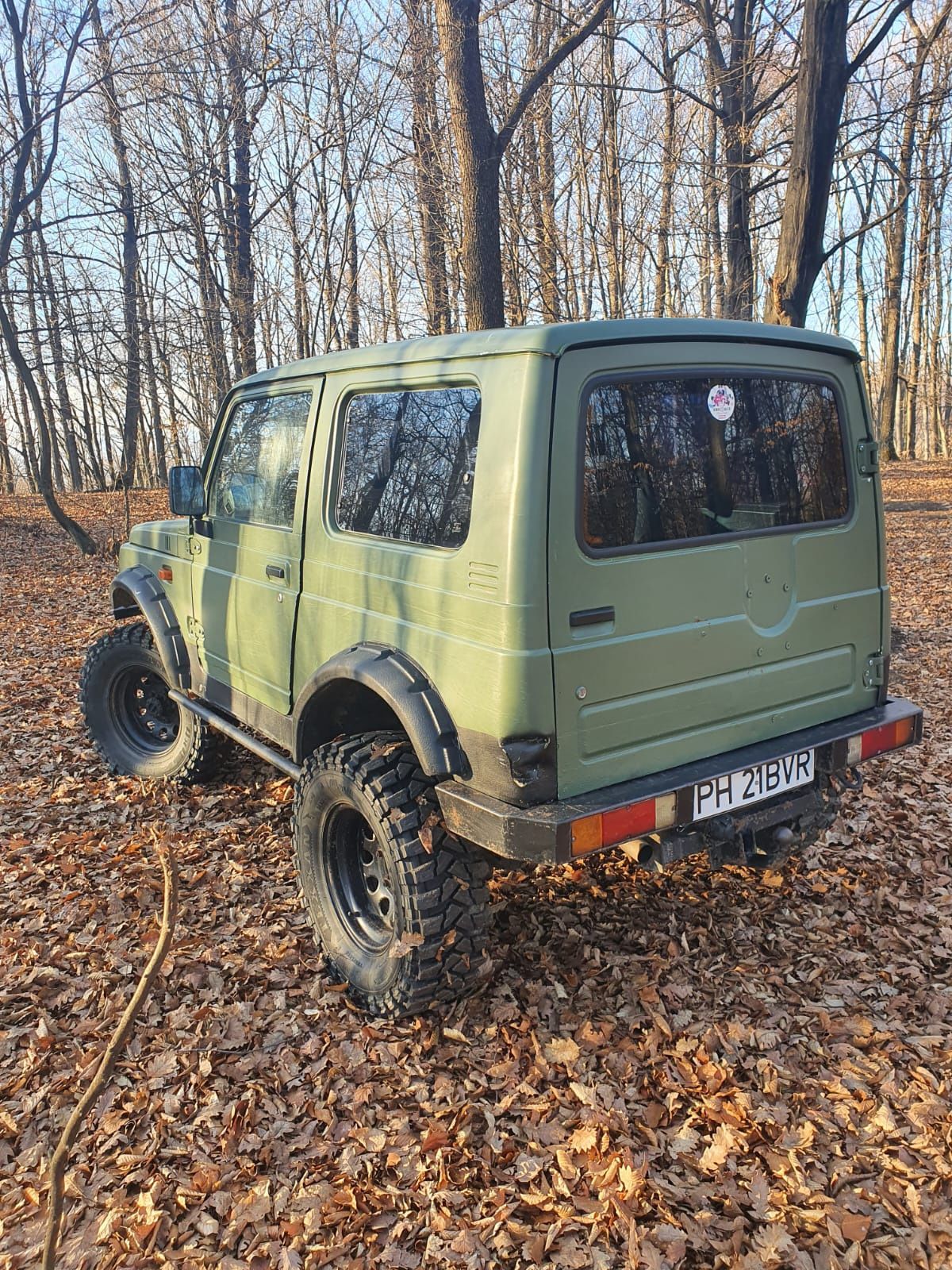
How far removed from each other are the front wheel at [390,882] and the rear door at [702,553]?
0.55 meters

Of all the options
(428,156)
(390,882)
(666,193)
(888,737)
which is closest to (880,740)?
(888,737)

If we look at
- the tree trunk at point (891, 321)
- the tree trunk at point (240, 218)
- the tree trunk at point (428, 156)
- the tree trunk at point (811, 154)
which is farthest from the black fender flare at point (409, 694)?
the tree trunk at point (891, 321)

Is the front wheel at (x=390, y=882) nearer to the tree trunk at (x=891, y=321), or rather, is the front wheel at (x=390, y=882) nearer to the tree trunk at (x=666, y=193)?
the tree trunk at (x=666, y=193)

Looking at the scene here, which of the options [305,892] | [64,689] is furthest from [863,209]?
[305,892]

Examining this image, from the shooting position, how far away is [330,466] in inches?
134

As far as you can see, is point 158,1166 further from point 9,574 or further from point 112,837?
point 9,574

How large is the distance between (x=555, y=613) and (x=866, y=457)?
1.62 m

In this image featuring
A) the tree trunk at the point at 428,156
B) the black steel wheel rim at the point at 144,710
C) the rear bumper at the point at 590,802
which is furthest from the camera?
the tree trunk at the point at 428,156

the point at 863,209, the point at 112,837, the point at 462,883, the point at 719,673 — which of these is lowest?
the point at 112,837

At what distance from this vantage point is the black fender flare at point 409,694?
268 cm

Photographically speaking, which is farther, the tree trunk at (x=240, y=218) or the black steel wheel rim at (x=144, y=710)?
the tree trunk at (x=240, y=218)

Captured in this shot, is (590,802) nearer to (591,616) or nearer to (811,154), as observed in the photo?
(591,616)

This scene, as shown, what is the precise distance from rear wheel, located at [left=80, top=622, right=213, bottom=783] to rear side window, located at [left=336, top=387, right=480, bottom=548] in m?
2.06

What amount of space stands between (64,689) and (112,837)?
9.15 ft
